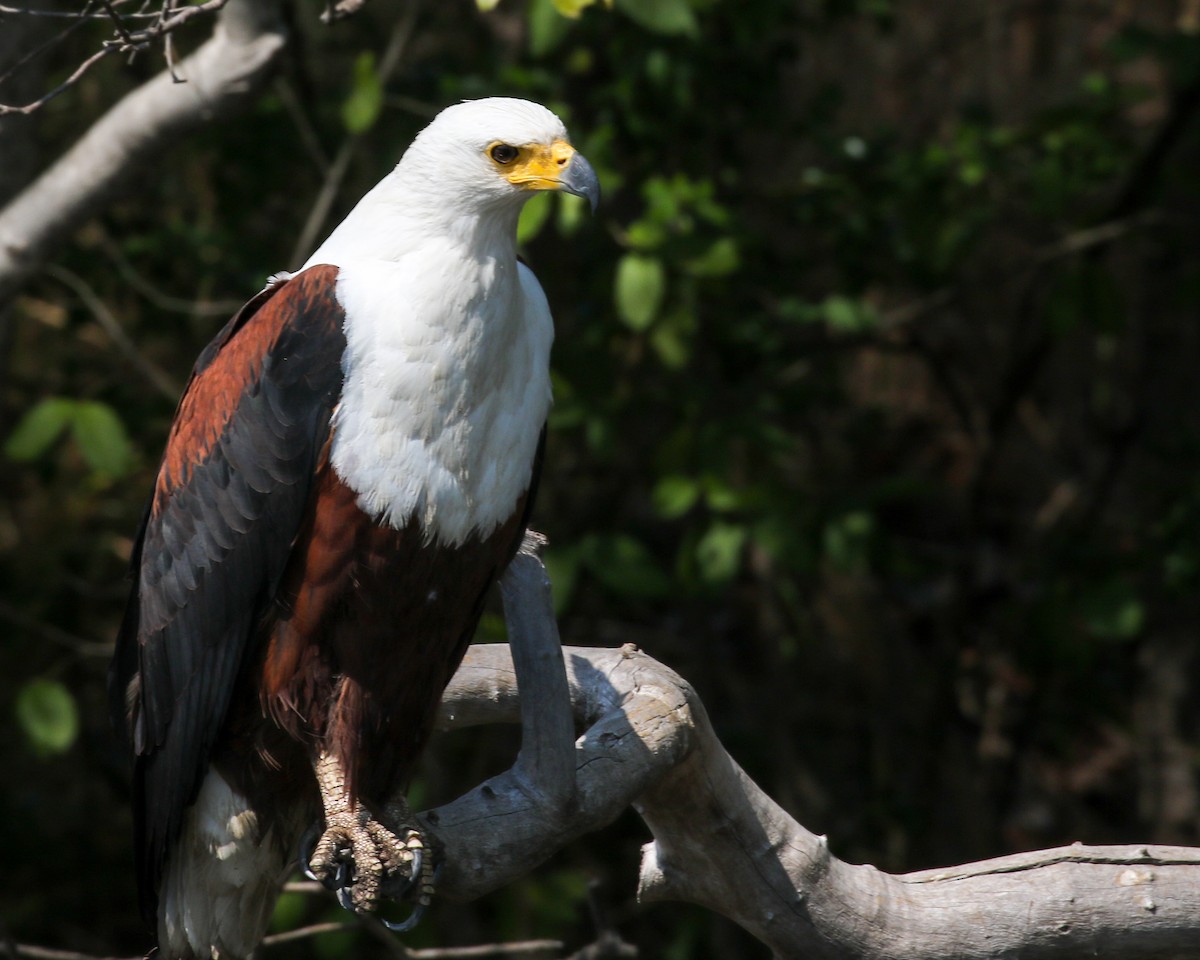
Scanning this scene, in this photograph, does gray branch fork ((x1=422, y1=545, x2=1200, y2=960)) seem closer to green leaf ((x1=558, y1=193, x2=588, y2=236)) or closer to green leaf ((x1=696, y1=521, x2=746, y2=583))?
green leaf ((x1=558, y1=193, x2=588, y2=236))

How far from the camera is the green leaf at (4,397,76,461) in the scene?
392cm

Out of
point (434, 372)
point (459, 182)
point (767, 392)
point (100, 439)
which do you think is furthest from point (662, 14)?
point (100, 439)

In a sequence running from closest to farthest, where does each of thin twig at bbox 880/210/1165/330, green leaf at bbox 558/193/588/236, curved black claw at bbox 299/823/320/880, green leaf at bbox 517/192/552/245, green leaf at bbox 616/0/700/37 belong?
curved black claw at bbox 299/823/320/880, green leaf at bbox 616/0/700/37, green leaf at bbox 517/192/552/245, green leaf at bbox 558/193/588/236, thin twig at bbox 880/210/1165/330

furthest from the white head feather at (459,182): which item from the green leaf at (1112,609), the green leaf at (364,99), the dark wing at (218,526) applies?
the green leaf at (1112,609)

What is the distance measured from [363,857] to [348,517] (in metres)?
0.63

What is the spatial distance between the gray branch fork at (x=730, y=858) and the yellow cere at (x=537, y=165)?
27.3 inches

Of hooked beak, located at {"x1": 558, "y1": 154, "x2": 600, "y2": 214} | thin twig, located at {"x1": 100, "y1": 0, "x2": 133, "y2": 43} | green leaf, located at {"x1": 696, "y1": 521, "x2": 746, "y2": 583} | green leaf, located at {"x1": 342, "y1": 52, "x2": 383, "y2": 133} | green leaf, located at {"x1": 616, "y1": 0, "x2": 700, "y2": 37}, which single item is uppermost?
thin twig, located at {"x1": 100, "y1": 0, "x2": 133, "y2": 43}

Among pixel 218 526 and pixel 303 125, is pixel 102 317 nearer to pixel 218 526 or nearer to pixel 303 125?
pixel 303 125

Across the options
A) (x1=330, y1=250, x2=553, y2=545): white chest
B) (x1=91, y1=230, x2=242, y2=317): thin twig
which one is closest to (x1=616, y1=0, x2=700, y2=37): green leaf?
(x1=330, y1=250, x2=553, y2=545): white chest

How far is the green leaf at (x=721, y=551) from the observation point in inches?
167

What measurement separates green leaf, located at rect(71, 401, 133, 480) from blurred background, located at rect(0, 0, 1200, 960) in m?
0.01

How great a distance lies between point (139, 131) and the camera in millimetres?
3229

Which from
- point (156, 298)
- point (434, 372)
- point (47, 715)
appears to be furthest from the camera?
point (156, 298)

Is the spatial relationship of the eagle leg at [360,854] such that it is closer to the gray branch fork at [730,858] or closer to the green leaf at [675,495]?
the gray branch fork at [730,858]
